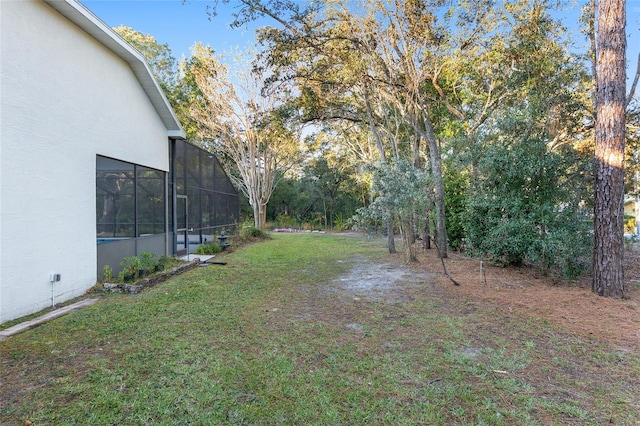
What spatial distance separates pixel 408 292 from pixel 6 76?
255 inches

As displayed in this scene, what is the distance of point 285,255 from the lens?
419 inches

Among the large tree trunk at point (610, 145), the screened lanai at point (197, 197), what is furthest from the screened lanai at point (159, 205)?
the large tree trunk at point (610, 145)

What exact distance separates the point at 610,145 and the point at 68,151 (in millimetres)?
8267

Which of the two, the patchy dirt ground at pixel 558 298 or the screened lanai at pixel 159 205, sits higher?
the screened lanai at pixel 159 205

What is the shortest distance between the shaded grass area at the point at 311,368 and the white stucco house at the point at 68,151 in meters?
1.09

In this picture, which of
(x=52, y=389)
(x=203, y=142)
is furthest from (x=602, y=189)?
(x=203, y=142)

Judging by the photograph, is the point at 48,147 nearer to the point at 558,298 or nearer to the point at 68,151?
the point at 68,151

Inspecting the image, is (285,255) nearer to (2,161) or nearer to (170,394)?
(2,161)

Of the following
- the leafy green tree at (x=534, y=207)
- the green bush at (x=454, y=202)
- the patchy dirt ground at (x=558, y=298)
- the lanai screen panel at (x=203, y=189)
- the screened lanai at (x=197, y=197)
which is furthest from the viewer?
the lanai screen panel at (x=203, y=189)

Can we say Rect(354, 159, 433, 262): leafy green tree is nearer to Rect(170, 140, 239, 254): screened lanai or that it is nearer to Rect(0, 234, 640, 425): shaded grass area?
Rect(0, 234, 640, 425): shaded grass area

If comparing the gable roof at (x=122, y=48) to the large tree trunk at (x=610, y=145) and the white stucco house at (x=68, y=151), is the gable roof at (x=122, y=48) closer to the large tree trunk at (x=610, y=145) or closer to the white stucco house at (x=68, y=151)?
the white stucco house at (x=68, y=151)

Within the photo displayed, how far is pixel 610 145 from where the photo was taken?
504cm

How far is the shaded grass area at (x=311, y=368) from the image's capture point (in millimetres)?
2348

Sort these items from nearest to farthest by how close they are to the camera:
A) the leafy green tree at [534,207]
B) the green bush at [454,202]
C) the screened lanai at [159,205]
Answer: the leafy green tree at [534,207] → the screened lanai at [159,205] → the green bush at [454,202]
